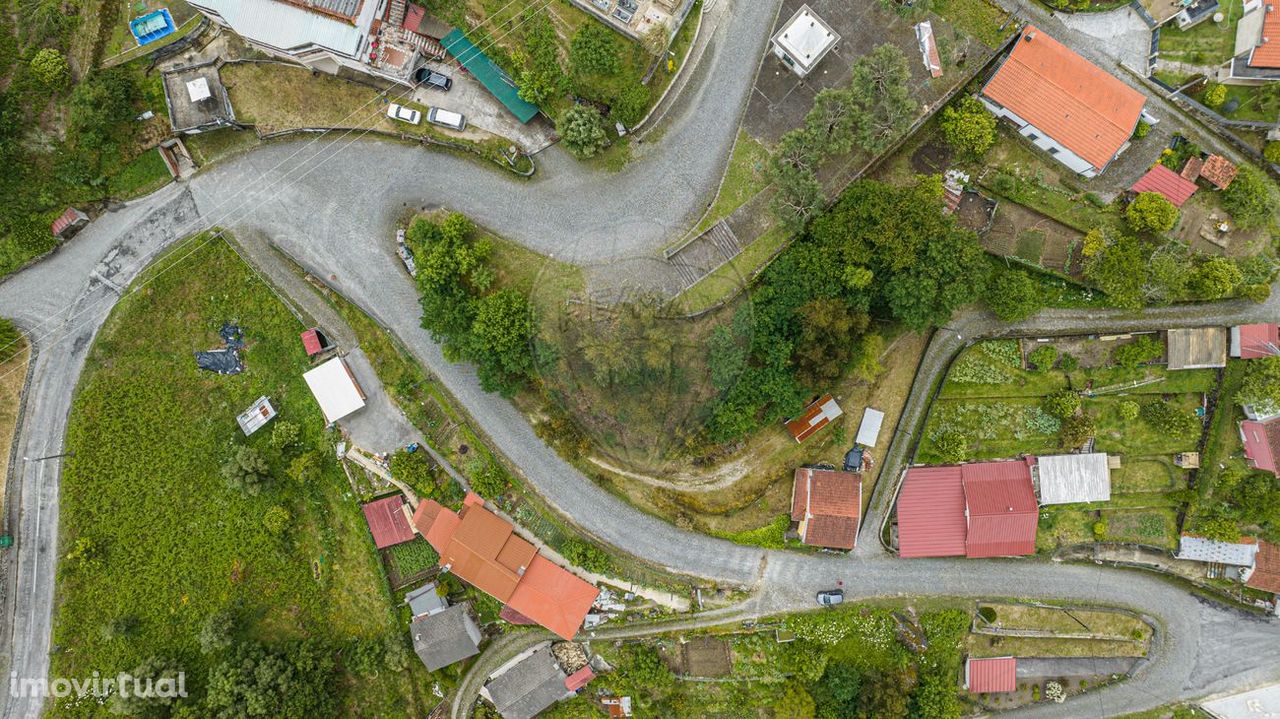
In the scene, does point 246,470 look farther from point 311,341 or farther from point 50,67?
point 50,67

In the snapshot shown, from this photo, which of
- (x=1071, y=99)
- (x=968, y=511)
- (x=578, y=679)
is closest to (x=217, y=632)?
(x=578, y=679)

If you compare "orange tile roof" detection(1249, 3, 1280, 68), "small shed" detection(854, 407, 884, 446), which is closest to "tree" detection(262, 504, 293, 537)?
"small shed" detection(854, 407, 884, 446)

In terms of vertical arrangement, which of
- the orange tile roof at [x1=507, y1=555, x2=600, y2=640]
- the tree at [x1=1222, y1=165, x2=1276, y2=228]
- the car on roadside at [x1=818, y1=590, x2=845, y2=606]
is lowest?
the car on roadside at [x1=818, y1=590, x2=845, y2=606]

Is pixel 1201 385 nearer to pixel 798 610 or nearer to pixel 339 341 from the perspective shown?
pixel 798 610

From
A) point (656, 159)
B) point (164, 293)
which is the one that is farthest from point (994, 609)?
point (164, 293)

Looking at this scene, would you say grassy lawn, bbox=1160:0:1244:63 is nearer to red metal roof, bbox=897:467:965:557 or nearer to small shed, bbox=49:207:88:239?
red metal roof, bbox=897:467:965:557

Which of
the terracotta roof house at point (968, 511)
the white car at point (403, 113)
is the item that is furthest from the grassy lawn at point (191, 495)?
the terracotta roof house at point (968, 511)
